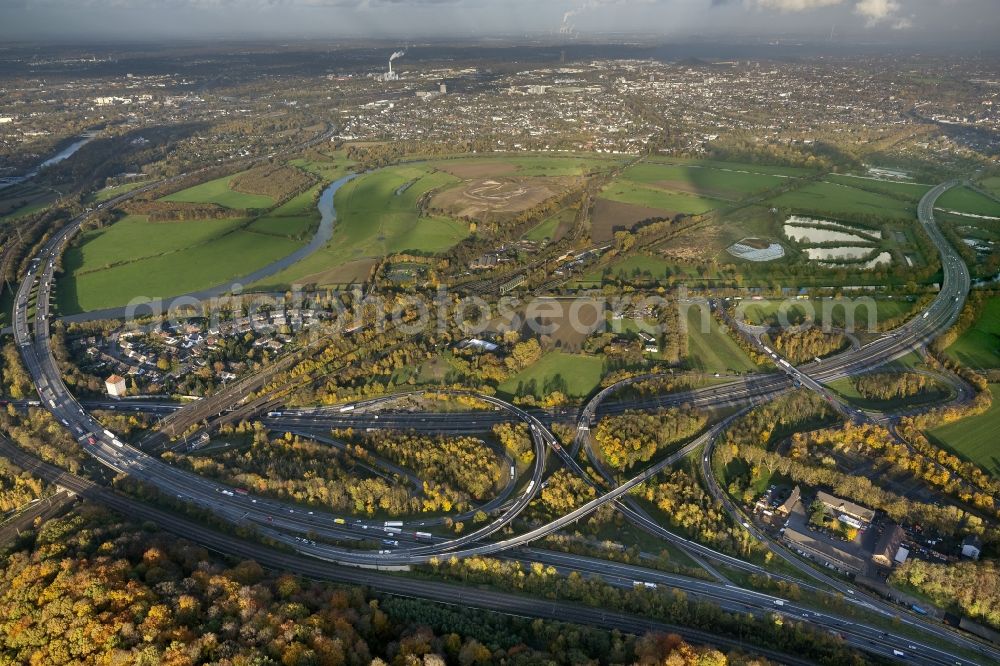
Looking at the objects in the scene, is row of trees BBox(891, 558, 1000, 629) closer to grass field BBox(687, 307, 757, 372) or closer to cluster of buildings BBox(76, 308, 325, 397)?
grass field BBox(687, 307, 757, 372)

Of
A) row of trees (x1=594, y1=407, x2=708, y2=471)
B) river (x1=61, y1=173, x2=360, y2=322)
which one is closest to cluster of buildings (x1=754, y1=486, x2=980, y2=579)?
row of trees (x1=594, y1=407, x2=708, y2=471)

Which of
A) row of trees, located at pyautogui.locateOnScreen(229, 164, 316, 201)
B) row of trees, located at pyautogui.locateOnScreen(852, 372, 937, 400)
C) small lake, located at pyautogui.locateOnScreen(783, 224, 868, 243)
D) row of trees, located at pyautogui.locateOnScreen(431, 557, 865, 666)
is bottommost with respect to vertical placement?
row of trees, located at pyautogui.locateOnScreen(431, 557, 865, 666)

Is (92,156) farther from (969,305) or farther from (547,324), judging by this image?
(969,305)

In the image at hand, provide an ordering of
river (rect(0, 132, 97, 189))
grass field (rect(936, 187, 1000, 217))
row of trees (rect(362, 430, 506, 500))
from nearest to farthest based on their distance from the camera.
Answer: row of trees (rect(362, 430, 506, 500)) < grass field (rect(936, 187, 1000, 217)) < river (rect(0, 132, 97, 189))

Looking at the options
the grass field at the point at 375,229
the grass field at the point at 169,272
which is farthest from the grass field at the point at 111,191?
the grass field at the point at 375,229

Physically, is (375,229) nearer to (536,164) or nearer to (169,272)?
(169,272)

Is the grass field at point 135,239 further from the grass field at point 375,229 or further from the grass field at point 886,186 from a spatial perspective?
the grass field at point 886,186

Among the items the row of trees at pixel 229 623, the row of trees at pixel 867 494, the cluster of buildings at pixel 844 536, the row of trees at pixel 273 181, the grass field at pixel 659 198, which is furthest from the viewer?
the row of trees at pixel 273 181

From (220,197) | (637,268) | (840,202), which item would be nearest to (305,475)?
(637,268)
